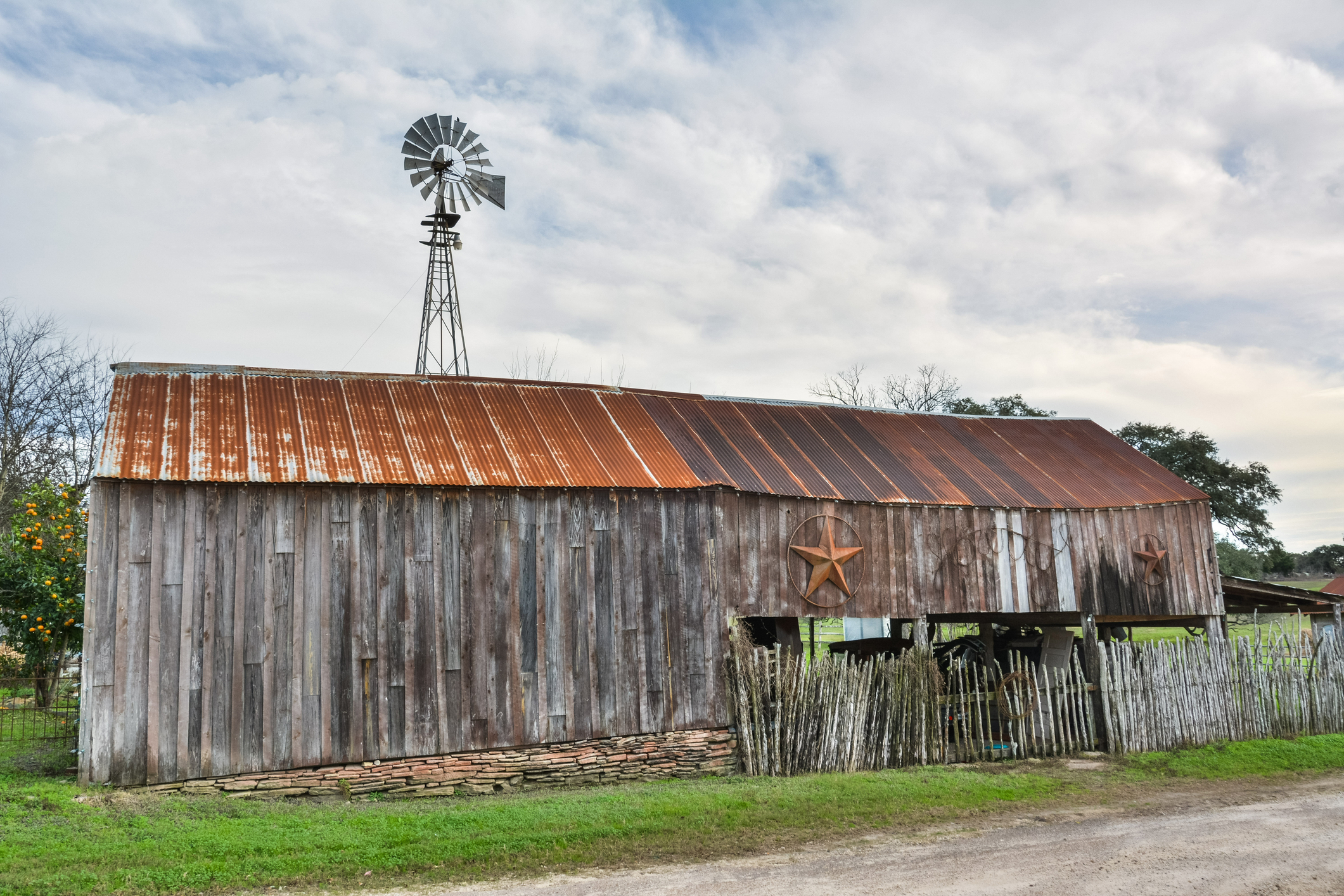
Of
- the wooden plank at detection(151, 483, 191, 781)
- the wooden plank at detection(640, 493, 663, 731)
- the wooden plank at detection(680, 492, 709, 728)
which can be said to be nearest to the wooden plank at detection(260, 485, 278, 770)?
the wooden plank at detection(151, 483, 191, 781)

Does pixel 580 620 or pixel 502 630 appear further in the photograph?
pixel 580 620

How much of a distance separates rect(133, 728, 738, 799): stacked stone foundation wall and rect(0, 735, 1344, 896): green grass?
26cm

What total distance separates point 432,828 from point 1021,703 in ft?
35.0

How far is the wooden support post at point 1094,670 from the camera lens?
16938 mm

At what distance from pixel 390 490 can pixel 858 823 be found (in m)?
7.28

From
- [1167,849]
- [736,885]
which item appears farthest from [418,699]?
[1167,849]

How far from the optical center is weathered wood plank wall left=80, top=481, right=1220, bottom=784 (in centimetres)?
1138

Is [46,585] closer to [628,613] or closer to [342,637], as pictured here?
[342,637]

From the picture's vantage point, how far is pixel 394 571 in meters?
12.7

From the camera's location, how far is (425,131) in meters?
20.9

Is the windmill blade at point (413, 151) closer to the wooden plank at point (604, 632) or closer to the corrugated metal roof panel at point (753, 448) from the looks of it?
the corrugated metal roof panel at point (753, 448)

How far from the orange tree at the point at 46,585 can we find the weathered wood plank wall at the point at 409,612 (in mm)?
7199

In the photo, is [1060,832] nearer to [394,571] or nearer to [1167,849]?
[1167,849]

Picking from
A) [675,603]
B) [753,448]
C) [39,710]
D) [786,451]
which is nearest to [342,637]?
[675,603]
